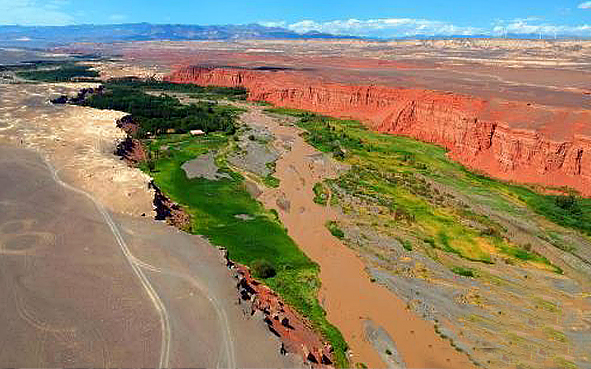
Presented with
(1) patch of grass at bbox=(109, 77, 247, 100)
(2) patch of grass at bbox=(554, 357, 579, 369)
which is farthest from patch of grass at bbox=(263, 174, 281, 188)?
(1) patch of grass at bbox=(109, 77, 247, 100)

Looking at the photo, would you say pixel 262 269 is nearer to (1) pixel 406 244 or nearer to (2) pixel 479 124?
(1) pixel 406 244

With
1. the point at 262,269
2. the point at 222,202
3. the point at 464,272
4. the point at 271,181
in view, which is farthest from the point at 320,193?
the point at 464,272

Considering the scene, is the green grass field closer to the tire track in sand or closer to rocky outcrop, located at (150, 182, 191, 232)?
rocky outcrop, located at (150, 182, 191, 232)

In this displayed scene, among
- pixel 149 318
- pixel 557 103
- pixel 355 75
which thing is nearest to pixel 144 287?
pixel 149 318

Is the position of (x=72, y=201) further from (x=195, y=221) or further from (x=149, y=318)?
(x=149, y=318)

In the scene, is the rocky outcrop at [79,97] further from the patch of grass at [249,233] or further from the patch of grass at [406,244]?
the patch of grass at [406,244]
